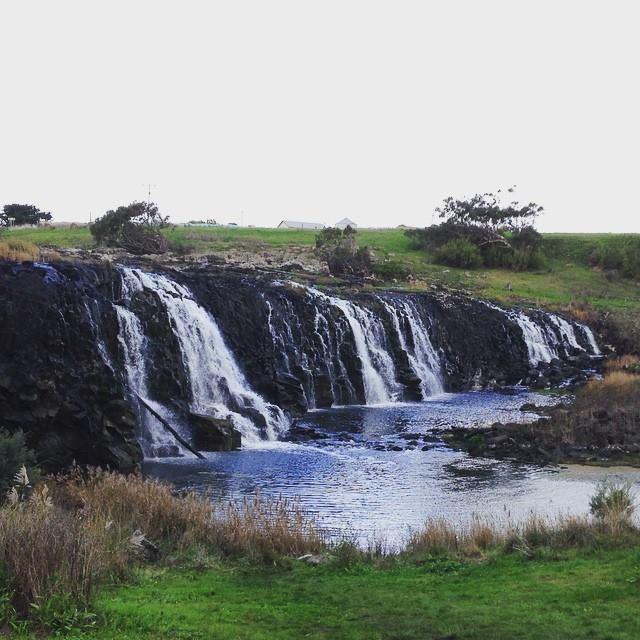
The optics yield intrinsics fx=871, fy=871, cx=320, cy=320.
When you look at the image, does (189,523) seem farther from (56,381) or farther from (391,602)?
(56,381)

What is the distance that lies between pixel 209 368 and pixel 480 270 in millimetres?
49242

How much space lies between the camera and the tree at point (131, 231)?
6200 centimetres

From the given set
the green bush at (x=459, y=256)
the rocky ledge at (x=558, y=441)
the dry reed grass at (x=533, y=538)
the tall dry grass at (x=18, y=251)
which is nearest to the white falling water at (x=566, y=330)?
the green bush at (x=459, y=256)

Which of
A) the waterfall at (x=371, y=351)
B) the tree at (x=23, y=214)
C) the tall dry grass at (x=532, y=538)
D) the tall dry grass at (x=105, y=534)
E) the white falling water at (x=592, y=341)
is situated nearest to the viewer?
the tall dry grass at (x=105, y=534)

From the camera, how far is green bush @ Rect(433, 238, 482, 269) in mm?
82062

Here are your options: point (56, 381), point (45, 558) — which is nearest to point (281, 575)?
point (45, 558)

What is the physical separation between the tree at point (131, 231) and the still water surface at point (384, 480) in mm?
30567

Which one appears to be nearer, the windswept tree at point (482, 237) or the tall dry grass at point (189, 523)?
the tall dry grass at point (189, 523)

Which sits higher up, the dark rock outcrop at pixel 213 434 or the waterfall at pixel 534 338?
the waterfall at pixel 534 338

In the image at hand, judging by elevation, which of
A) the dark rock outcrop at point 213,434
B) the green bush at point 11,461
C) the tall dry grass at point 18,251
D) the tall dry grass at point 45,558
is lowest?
the dark rock outcrop at point 213,434

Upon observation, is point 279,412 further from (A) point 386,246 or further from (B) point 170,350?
(A) point 386,246

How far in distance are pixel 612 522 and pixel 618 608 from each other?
435 cm

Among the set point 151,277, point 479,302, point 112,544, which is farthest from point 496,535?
point 479,302

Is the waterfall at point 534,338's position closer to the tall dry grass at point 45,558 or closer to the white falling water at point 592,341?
the white falling water at point 592,341
